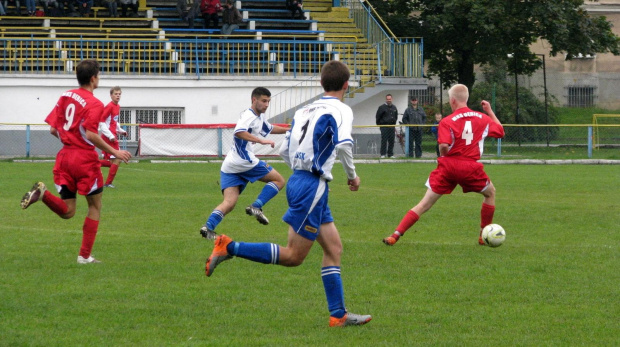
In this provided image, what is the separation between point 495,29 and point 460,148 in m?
22.0

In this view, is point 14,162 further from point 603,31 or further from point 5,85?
point 603,31

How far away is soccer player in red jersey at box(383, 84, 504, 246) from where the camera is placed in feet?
32.8

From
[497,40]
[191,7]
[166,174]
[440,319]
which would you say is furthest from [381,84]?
[440,319]

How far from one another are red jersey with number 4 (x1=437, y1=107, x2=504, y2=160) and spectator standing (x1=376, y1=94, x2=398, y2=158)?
1723 cm

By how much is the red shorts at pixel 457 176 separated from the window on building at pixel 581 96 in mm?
33737

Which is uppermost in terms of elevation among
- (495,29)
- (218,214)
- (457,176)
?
(495,29)

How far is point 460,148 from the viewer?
1012cm

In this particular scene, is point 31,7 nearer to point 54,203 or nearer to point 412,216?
point 412,216

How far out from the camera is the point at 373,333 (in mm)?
6238

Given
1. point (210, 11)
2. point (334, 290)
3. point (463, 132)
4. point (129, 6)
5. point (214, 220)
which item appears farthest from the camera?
point (129, 6)

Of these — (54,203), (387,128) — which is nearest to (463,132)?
(54,203)

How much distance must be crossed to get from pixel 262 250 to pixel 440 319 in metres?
1.39

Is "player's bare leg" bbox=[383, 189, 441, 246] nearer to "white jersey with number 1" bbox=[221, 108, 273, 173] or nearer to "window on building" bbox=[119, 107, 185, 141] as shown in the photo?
"white jersey with number 1" bbox=[221, 108, 273, 173]

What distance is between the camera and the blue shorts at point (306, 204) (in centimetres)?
626
